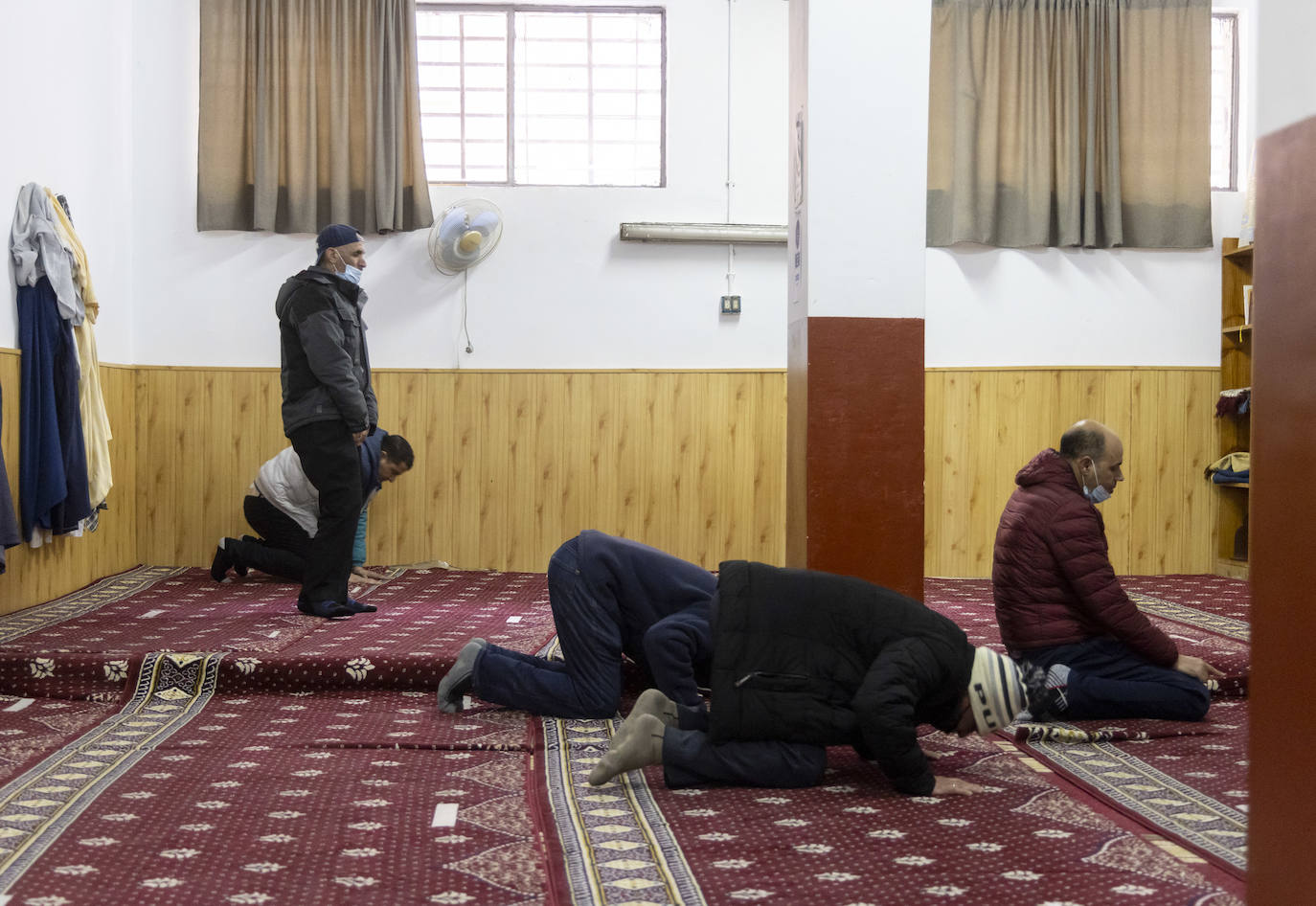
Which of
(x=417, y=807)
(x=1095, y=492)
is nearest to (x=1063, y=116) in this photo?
(x=1095, y=492)

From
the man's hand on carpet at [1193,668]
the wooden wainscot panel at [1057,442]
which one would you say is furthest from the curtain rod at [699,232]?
the man's hand on carpet at [1193,668]

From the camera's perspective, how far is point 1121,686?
3375mm

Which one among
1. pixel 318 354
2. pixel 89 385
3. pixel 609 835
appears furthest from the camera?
pixel 89 385

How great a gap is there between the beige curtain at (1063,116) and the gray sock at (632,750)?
4.09 metres

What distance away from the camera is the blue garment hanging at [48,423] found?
469 cm

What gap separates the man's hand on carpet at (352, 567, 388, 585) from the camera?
557cm

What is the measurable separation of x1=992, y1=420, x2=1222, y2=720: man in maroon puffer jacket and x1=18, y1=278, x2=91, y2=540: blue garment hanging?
3581 mm

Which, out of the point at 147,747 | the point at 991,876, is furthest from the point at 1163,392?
the point at 147,747

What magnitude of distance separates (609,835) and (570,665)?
96 cm

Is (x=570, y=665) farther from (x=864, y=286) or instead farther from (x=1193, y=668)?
(x=1193, y=668)

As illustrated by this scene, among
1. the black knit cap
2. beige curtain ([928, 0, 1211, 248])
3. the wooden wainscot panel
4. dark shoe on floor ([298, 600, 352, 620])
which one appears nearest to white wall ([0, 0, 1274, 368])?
the wooden wainscot panel

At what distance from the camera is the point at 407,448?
5.30 meters

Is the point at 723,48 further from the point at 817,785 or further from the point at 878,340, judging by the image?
the point at 817,785

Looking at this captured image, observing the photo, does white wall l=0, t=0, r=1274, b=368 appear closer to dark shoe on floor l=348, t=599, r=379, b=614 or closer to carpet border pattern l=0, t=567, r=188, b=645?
carpet border pattern l=0, t=567, r=188, b=645
